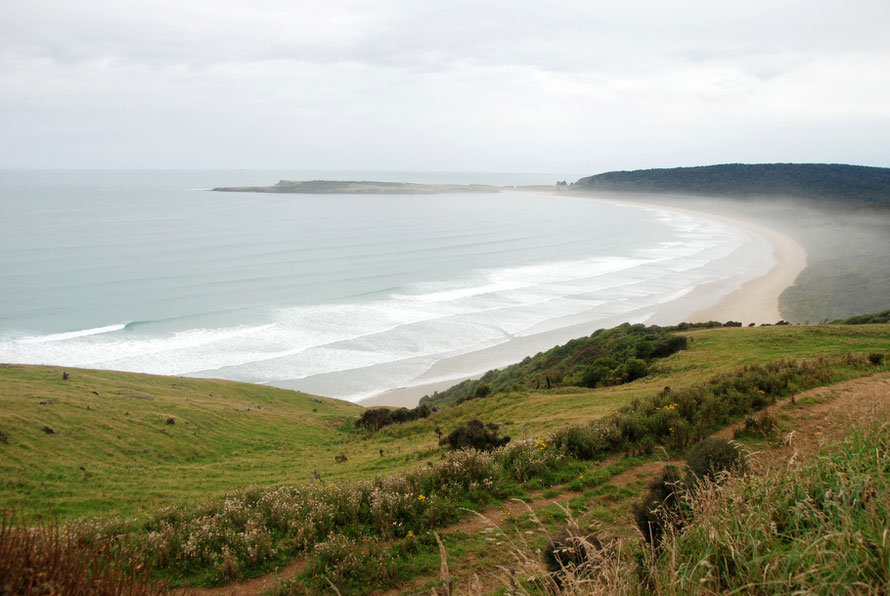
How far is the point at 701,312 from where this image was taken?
1700 inches

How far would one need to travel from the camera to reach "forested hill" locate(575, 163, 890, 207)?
446 feet

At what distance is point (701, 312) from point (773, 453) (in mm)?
38496

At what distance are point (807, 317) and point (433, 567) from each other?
152 ft

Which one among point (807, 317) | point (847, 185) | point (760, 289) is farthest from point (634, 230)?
point (847, 185)

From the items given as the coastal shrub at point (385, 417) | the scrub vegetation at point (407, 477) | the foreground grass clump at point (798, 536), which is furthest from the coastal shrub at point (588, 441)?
the coastal shrub at point (385, 417)

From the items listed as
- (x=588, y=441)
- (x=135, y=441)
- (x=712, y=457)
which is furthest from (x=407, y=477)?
(x=135, y=441)

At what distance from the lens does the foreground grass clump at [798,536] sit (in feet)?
9.34

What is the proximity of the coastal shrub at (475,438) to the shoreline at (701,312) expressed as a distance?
1541 centimetres

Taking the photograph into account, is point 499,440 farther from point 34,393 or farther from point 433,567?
point 34,393

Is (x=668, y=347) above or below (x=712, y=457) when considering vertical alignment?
below

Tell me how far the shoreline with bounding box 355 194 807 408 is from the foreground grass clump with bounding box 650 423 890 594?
2465 centimetres

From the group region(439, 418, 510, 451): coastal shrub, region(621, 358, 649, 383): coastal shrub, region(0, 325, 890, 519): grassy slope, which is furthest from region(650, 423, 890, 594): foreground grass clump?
region(621, 358, 649, 383): coastal shrub

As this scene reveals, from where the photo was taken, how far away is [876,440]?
4719mm

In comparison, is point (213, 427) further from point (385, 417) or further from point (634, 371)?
point (634, 371)
